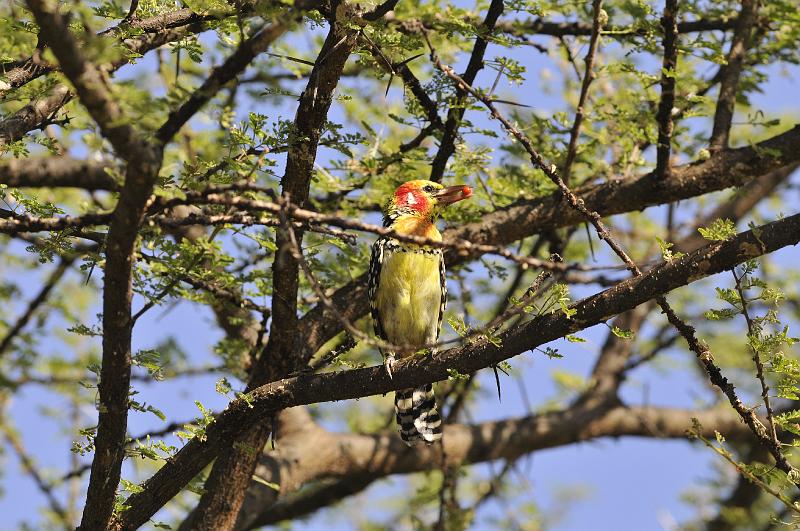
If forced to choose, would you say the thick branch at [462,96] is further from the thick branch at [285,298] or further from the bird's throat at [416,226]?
the thick branch at [285,298]

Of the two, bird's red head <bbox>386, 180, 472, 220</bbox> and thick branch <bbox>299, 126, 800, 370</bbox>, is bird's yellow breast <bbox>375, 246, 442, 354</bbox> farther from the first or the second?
bird's red head <bbox>386, 180, 472, 220</bbox>

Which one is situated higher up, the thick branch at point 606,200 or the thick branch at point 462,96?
the thick branch at point 462,96

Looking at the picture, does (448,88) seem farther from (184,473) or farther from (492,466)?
(492,466)

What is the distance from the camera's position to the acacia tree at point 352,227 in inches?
121

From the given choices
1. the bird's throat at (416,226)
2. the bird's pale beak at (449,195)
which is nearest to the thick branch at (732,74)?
the bird's pale beak at (449,195)

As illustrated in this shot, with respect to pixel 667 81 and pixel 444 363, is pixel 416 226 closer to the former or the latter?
pixel 667 81

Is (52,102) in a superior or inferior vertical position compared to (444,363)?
superior

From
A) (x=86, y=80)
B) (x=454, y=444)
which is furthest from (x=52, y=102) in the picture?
(x=454, y=444)

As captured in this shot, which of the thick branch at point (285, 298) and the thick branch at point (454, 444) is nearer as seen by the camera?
the thick branch at point (285, 298)

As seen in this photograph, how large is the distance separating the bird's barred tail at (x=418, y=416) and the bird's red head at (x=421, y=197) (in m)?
1.00

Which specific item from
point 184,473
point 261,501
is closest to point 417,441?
point 261,501

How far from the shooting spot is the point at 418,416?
5.38 meters

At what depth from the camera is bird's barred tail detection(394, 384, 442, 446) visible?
5.34m

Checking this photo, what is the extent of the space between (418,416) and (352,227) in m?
2.78
